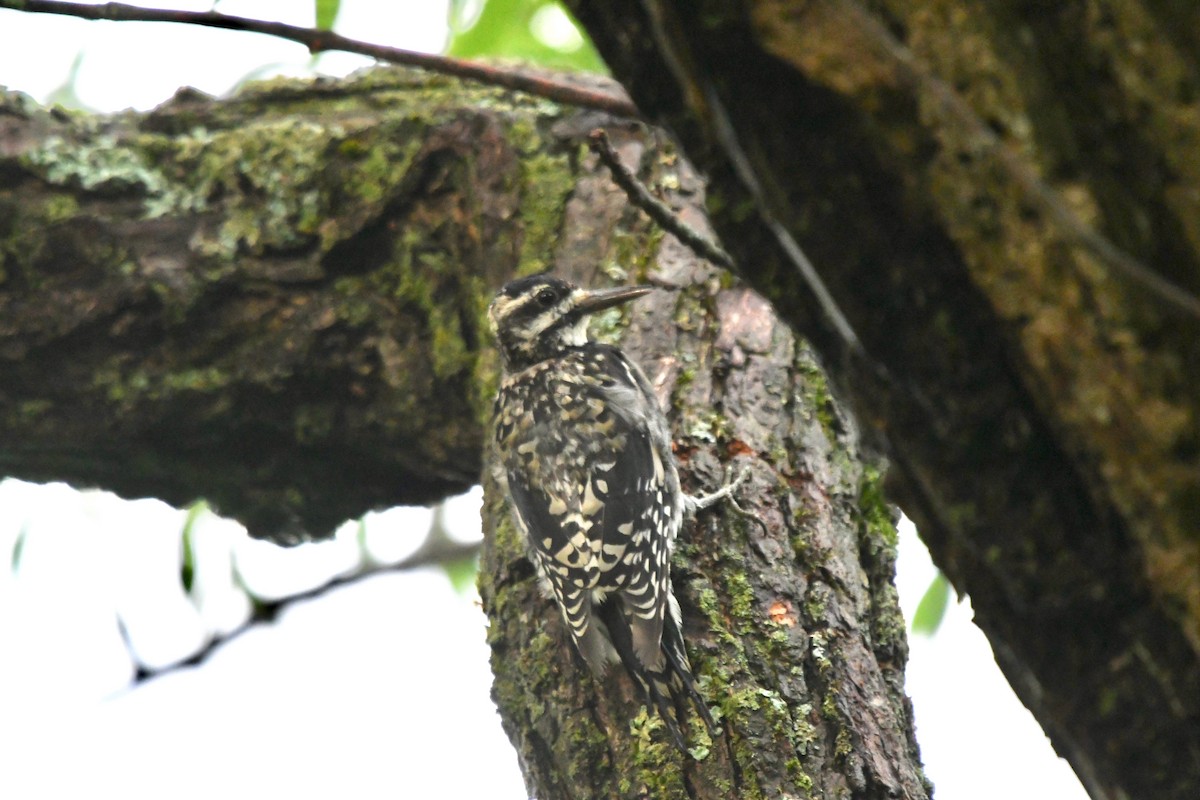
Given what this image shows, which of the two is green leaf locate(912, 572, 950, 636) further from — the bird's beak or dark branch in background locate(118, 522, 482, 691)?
dark branch in background locate(118, 522, 482, 691)

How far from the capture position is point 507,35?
13.8 ft

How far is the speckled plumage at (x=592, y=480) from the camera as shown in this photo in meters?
3.11

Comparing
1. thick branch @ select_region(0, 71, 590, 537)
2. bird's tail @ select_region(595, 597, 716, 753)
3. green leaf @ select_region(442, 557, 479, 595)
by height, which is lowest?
bird's tail @ select_region(595, 597, 716, 753)

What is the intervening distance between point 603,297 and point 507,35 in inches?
38.6

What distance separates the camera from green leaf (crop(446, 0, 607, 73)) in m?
3.94

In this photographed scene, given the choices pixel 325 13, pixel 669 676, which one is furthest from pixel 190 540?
pixel 325 13

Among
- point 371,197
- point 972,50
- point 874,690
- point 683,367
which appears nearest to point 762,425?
point 683,367

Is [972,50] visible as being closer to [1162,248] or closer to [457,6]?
[1162,248]

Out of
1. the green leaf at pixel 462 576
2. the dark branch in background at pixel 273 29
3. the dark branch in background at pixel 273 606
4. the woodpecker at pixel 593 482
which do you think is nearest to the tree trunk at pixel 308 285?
the woodpecker at pixel 593 482

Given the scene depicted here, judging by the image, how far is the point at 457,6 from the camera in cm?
414

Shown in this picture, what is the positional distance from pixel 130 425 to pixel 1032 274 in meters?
3.81

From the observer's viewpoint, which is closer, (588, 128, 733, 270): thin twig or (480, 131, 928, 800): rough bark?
(588, 128, 733, 270): thin twig

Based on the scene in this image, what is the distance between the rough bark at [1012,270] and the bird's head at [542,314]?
2.58 meters

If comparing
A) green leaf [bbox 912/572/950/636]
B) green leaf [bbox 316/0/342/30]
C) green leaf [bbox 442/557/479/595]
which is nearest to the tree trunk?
green leaf [bbox 442/557/479/595]
